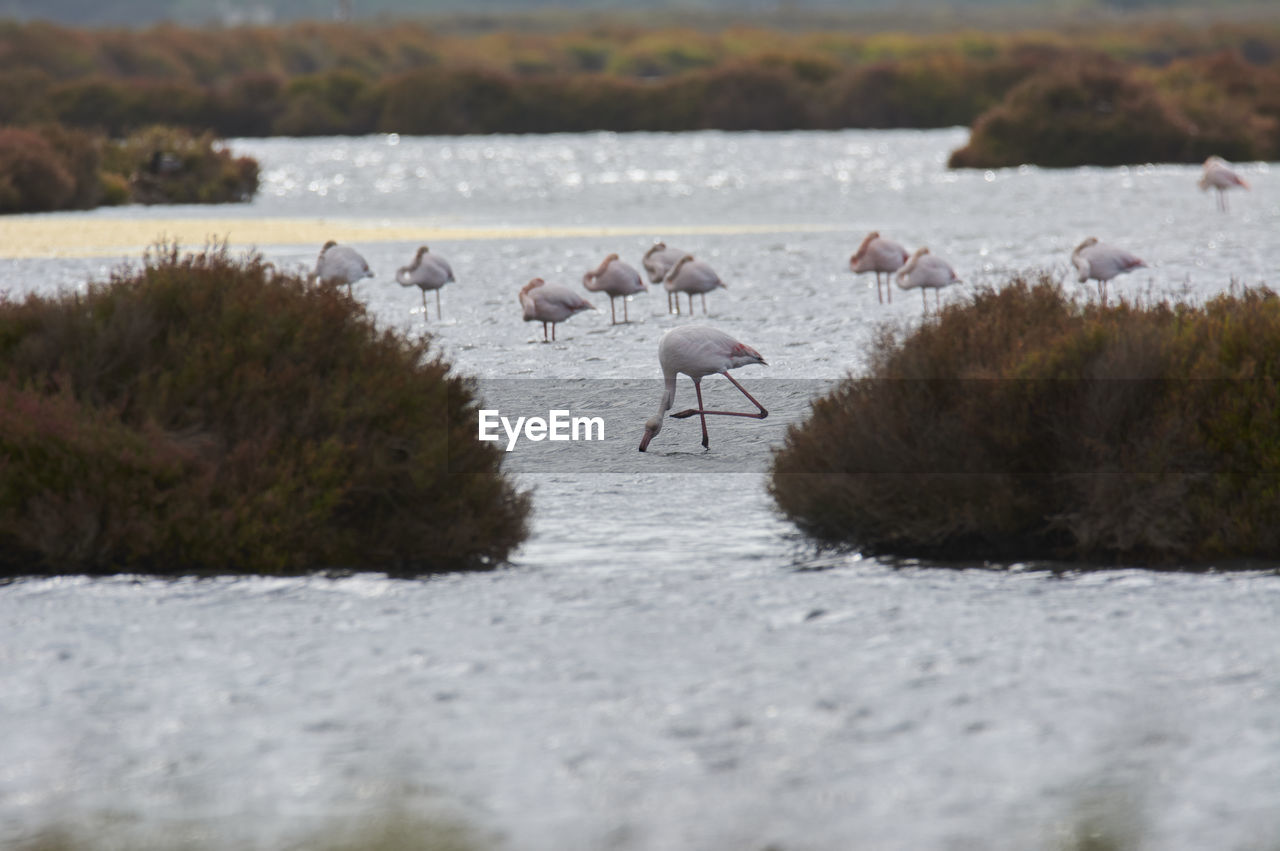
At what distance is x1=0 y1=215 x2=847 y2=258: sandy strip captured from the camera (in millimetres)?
26781

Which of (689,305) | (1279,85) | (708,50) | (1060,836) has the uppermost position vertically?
(708,50)

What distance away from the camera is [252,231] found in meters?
29.9

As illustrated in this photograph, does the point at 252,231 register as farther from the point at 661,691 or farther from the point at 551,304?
the point at 661,691

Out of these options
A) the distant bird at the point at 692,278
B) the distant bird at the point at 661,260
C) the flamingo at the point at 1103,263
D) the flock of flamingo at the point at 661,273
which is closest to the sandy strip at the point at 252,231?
the flock of flamingo at the point at 661,273

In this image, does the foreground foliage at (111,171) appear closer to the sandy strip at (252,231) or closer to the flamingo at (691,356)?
the sandy strip at (252,231)

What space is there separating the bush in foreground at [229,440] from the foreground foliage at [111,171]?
2593 centimetres

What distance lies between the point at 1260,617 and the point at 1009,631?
43.4 inches

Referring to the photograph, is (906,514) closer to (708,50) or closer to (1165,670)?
(1165,670)

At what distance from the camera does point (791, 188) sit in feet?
135

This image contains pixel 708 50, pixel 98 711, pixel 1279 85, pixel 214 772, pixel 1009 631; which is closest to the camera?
pixel 214 772

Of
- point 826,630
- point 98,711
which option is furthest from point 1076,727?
point 98,711

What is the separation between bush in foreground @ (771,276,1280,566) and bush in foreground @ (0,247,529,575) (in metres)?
1.78

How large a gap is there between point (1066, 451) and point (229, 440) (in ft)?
13.4

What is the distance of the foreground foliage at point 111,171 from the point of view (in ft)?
112
